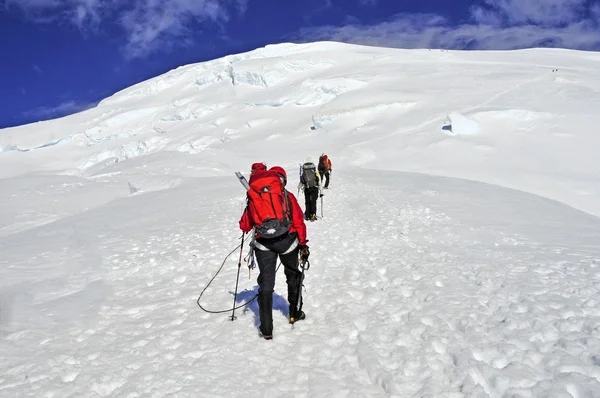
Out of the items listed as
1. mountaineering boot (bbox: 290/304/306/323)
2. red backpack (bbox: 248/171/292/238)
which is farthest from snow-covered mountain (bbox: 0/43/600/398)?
red backpack (bbox: 248/171/292/238)

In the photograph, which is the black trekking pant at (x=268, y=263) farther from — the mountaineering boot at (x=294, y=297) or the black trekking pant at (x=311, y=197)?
the black trekking pant at (x=311, y=197)

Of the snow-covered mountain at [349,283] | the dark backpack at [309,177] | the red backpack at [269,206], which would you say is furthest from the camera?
the dark backpack at [309,177]

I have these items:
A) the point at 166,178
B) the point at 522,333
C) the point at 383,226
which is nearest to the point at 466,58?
the point at 166,178

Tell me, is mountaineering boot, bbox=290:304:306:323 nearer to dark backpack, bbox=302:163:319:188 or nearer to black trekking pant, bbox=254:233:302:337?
black trekking pant, bbox=254:233:302:337

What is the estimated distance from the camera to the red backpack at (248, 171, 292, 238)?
4.73 metres

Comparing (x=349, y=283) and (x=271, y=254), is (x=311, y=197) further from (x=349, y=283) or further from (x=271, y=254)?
(x=271, y=254)

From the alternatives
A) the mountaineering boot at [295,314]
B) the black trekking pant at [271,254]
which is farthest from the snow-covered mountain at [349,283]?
the black trekking pant at [271,254]

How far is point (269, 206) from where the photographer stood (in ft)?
15.6

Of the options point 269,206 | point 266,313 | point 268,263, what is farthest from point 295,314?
point 269,206

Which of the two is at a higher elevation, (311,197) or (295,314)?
(311,197)

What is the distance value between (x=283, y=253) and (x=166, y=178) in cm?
1789

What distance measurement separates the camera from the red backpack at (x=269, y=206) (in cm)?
473

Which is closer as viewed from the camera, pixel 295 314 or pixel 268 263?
pixel 268 263

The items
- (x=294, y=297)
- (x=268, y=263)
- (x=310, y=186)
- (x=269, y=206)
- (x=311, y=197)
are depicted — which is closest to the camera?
(x=269, y=206)
